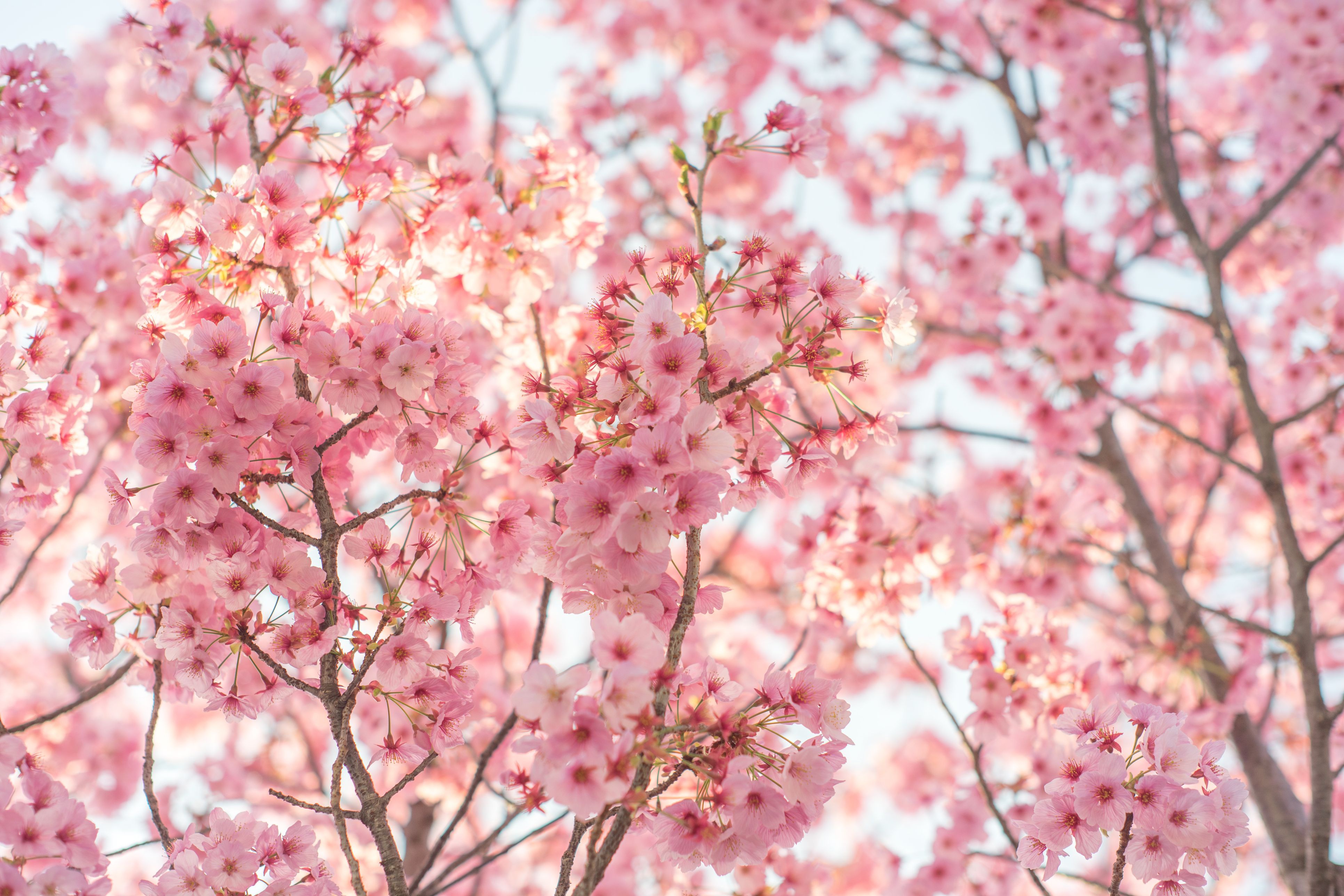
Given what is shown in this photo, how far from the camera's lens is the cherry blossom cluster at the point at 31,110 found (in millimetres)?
2984

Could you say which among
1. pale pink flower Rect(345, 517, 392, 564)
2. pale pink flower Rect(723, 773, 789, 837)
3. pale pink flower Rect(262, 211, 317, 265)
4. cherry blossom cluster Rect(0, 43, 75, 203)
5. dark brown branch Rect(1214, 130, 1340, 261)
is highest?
dark brown branch Rect(1214, 130, 1340, 261)

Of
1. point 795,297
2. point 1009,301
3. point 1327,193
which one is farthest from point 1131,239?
point 795,297

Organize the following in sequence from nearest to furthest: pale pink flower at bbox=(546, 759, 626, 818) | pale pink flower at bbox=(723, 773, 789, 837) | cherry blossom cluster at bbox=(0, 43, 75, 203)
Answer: pale pink flower at bbox=(546, 759, 626, 818), pale pink flower at bbox=(723, 773, 789, 837), cherry blossom cluster at bbox=(0, 43, 75, 203)

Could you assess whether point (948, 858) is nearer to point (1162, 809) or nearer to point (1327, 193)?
point (1162, 809)

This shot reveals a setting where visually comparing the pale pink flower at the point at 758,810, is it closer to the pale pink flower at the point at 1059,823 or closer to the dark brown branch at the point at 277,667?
the pale pink flower at the point at 1059,823

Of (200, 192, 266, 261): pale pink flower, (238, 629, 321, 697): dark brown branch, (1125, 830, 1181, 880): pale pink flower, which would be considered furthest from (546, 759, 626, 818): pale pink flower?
(200, 192, 266, 261): pale pink flower

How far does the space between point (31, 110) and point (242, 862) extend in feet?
8.66

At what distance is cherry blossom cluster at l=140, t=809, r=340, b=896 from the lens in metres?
2.02

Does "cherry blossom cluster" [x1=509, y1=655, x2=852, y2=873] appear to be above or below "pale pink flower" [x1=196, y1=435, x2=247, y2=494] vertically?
below

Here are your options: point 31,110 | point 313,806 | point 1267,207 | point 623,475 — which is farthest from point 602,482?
point 1267,207

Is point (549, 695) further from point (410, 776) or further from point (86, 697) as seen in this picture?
point (86, 697)

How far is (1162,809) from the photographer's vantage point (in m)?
1.97

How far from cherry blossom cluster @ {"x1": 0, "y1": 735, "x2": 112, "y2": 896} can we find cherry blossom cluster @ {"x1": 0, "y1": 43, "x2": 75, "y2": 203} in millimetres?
2037

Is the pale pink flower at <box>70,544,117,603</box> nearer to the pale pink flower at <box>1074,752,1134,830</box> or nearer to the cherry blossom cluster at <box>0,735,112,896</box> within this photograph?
the cherry blossom cluster at <box>0,735,112,896</box>
